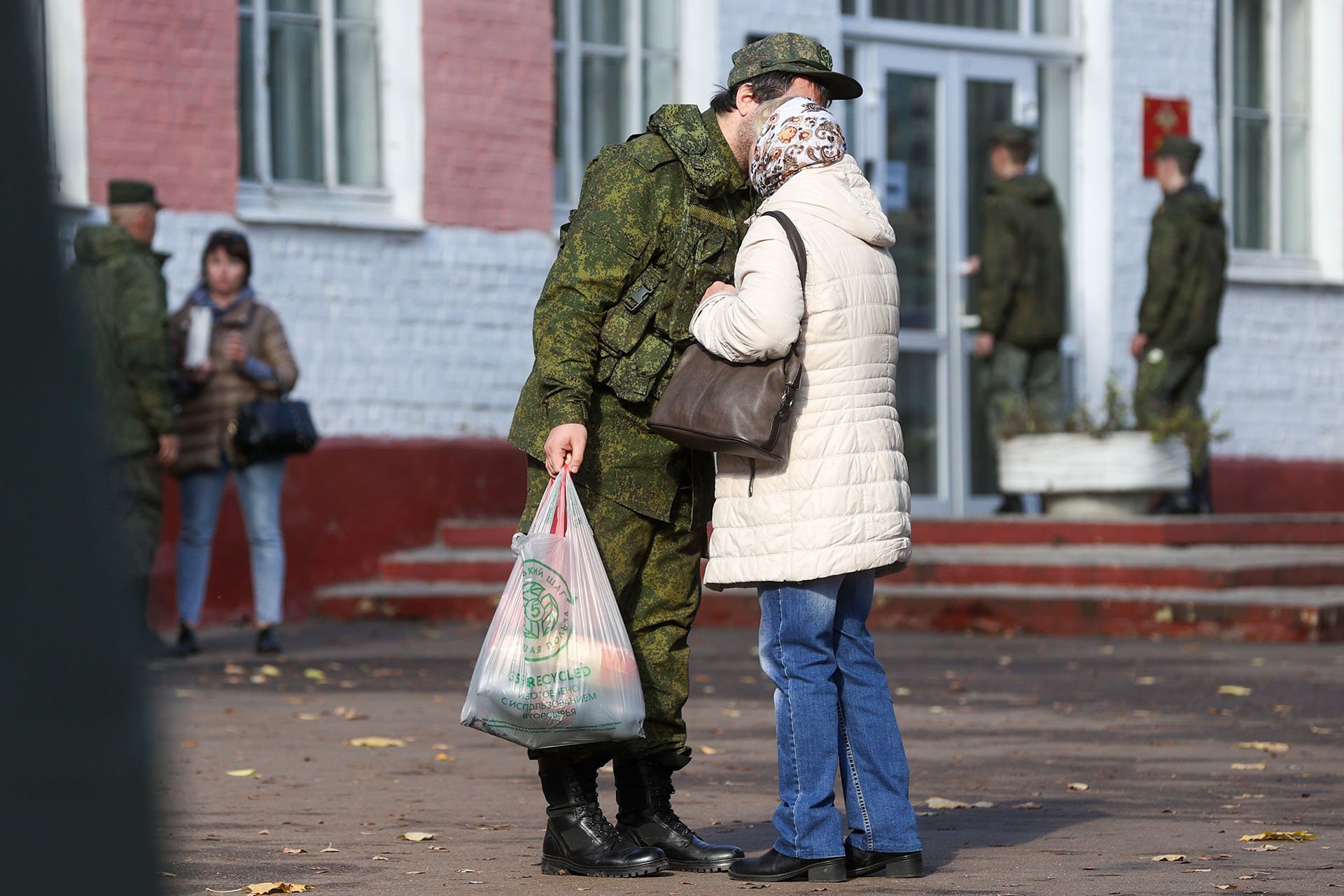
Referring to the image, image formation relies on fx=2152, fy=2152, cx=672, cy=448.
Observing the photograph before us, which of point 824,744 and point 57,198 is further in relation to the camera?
point 824,744

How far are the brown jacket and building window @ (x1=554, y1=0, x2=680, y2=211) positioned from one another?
12.1ft

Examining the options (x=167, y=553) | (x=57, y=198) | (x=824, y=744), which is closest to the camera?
(x=57, y=198)

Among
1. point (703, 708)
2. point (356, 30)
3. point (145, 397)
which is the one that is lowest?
point (703, 708)

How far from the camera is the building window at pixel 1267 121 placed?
16422mm

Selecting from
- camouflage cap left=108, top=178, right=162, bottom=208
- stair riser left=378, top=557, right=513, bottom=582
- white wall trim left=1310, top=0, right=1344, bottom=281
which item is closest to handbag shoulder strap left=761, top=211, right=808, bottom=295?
camouflage cap left=108, top=178, right=162, bottom=208

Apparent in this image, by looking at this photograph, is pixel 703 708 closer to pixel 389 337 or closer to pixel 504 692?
pixel 504 692

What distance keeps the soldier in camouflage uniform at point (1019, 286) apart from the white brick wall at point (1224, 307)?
2.10m

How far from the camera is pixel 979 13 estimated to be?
15.3 m

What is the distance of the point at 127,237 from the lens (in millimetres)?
9492

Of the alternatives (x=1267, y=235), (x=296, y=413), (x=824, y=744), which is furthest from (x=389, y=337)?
(x=824, y=744)

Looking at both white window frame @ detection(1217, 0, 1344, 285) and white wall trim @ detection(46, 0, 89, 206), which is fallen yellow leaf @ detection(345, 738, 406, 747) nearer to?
white wall trim @ detection(46, 0, 89, 206)

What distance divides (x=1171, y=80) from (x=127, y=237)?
8.77 m

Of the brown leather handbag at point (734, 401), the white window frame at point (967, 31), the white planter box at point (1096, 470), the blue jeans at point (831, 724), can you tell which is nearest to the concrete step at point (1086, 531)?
the white planter box at point (1096, 470)

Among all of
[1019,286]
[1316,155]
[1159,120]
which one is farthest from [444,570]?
[1316,155]
